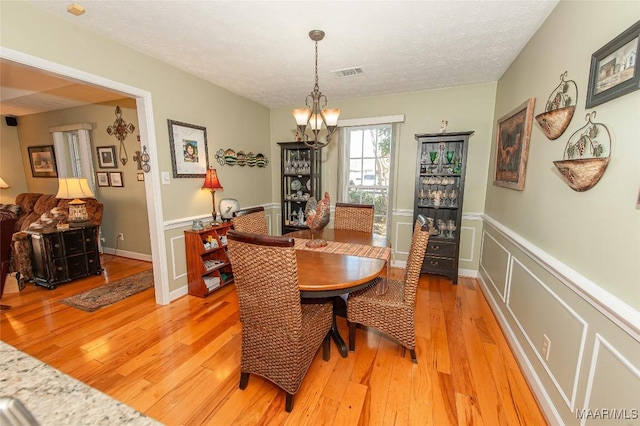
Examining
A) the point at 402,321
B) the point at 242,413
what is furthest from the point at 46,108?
the point at 402,321

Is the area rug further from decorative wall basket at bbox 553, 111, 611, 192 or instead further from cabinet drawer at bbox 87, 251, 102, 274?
decorative wall basket at bbox 553, 111, 611, 192

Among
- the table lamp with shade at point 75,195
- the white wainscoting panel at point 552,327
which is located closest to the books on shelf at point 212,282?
the table lamp with shade at point 75,195

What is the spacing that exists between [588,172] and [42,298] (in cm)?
A: 483

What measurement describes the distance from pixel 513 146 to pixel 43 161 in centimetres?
726

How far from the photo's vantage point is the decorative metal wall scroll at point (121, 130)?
13.0ft

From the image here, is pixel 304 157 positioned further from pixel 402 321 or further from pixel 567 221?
pixel 567 221

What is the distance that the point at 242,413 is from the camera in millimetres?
1559

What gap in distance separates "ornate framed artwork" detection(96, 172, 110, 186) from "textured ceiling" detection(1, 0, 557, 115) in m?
2.64

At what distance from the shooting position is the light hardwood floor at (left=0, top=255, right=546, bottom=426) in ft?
5.14

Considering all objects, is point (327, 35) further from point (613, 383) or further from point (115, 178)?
point (115, 178)

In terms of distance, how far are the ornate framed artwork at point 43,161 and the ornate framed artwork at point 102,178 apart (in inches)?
41.8

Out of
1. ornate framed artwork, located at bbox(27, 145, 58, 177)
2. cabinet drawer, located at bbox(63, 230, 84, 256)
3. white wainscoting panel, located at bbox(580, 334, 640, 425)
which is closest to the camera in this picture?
white wainscoting panel, located at bbox(580, 334, 640, 425)

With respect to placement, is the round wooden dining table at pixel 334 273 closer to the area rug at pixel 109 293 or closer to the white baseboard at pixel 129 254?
Answer: the area rug at pixel 109 293

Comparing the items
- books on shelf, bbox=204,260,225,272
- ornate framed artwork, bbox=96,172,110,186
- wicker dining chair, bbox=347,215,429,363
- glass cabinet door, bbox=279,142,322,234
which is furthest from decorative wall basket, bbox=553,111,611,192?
ornate framed artwork, bbox=96,172,110,186
